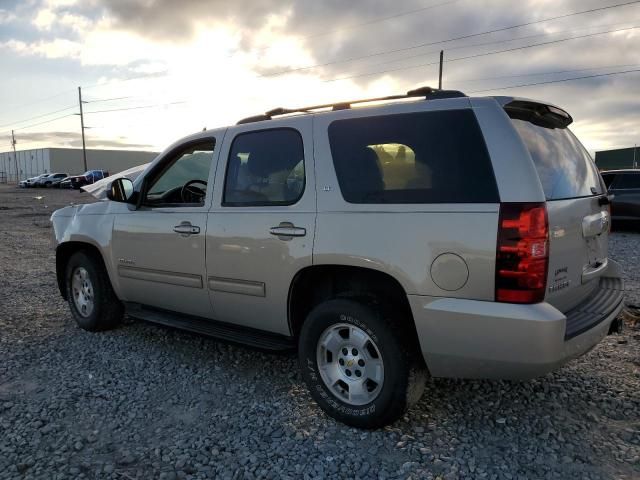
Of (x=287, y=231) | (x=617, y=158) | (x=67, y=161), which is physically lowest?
(x=287, y=231)

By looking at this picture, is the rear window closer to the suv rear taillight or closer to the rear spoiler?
the rear spoiler

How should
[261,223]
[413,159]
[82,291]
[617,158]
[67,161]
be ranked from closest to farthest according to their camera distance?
[413,159] < [261,223] < [82,291] < [617,158] < [67,161]

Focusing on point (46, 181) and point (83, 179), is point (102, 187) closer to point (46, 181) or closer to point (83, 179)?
point (83, 179)

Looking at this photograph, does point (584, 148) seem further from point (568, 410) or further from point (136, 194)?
point (136, 194)

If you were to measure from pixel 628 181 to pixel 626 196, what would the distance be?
14.3 inches

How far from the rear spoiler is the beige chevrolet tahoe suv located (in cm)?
1

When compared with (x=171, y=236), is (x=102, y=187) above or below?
above

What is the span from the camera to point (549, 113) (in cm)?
326

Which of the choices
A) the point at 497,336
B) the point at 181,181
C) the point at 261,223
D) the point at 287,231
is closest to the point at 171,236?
the point at 181,181

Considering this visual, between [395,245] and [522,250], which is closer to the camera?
[522,250]

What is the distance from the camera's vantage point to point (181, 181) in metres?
4.60

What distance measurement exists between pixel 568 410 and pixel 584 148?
5.99ft

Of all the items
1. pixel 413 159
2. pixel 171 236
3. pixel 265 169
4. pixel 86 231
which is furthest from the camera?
pixel 86 231

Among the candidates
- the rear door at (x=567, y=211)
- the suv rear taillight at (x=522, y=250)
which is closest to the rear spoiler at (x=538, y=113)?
the rear door at (x=567, y=211)
